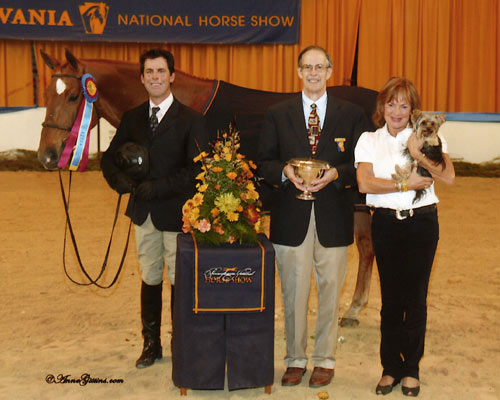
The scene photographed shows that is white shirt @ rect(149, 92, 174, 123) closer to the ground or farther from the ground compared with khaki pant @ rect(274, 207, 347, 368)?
farther from the ground

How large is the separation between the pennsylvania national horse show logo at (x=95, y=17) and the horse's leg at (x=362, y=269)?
7.71 meters

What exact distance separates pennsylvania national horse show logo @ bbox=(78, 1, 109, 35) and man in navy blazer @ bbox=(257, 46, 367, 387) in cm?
830

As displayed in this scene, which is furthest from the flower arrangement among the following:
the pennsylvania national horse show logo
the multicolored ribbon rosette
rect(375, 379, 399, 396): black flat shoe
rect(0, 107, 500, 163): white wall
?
the pennsylvania national horse show logo

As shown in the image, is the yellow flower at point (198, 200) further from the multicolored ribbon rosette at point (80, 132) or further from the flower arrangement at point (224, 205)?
the multicolored ribbon rosette at point (80, 132)

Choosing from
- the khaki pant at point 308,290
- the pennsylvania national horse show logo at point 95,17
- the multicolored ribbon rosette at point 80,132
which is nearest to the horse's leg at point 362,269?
the khaki pant at point 308,290

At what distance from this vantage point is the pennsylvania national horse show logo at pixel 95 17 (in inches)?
409

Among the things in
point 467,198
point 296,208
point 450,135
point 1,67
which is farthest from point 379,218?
point 1,67

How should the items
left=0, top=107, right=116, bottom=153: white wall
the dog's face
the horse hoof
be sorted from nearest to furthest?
the dog's face
the horse hoof
left=0, top=107, right=116, bottom=153: white wall

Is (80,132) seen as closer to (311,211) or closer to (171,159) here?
(171,159)

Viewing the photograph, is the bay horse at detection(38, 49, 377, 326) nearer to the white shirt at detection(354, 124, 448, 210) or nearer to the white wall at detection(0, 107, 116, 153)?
the white shirt at detection(354, 124, 448, 210)

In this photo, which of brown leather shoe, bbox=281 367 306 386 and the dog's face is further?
brown leather shoe, bbox=281 367 306 386

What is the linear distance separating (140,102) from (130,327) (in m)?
1.36

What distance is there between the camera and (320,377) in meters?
2.95

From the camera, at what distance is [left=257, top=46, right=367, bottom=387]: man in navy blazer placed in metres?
2.89
